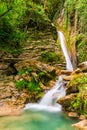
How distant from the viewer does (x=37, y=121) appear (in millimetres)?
11273

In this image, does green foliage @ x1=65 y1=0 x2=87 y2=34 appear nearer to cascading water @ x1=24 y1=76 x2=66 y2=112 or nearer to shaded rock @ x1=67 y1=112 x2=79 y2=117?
cascading water @ x1=24 y1=76 x2=66 y2=112

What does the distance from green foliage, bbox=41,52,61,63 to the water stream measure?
2466mm

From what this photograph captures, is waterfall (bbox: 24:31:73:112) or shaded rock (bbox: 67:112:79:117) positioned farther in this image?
waterfall (bbox: 24:31:73:112)

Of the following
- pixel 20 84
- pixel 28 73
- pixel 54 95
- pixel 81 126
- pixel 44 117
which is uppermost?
pixel 28 73

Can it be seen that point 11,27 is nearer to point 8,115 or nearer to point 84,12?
point 84,12

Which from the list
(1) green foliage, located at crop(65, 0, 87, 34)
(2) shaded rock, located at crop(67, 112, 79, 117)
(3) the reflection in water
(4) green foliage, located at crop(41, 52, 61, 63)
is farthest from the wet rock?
(1) green foliage, located at crop(65, 0, 87, 34)

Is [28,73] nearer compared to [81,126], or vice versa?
[81,126]

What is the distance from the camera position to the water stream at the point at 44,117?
10641 millimetres

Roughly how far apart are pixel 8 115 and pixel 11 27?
6.15m

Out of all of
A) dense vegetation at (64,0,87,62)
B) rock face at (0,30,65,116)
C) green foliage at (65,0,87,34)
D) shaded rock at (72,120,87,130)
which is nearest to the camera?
shaded rock at (72,120,87,130)

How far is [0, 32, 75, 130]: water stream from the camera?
10641mm

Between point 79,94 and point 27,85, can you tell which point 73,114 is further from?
point 27,85

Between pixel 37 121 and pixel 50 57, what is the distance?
6.13 metres

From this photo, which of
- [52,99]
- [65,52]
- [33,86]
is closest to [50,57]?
[65,52]
